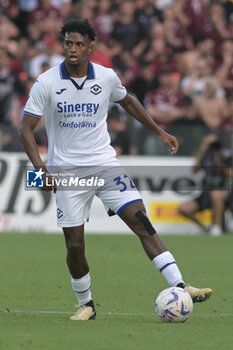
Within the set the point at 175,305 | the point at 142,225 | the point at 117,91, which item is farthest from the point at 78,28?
the point at 175,305

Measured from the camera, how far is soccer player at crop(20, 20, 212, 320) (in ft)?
26.9

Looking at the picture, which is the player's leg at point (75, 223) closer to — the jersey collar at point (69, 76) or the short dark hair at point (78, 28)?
the jersey collar at point (69, 76)

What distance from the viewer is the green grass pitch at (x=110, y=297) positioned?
22.7 ft

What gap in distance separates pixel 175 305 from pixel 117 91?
81.5 inches

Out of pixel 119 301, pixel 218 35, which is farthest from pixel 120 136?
pixel 119 301

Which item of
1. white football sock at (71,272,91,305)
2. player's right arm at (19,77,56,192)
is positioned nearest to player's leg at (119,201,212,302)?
white football sock at (71,272,91,305)

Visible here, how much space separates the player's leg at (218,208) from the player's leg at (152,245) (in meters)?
11.1

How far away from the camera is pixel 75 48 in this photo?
8188 mm

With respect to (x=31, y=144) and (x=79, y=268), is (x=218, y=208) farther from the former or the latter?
(x=31, y=144)

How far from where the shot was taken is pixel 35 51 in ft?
68.5

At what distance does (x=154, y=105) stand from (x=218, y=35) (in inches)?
112

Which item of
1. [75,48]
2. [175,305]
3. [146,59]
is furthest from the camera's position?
[146,59]

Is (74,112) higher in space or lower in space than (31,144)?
higher

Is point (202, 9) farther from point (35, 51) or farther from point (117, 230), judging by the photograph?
point (117, 230)
